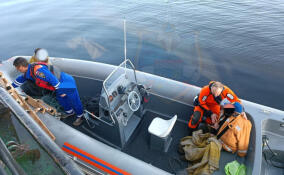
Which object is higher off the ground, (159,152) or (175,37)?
(175,37)

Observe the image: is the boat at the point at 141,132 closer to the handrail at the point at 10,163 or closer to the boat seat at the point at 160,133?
the boat seat at the point at 160,133

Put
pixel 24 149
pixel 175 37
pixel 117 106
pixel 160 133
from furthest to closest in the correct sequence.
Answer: pixel 175 37 < pixel 117 106 < pixel 160 133 < pixel 24 149

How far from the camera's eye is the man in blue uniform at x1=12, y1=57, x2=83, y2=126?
2.44 m

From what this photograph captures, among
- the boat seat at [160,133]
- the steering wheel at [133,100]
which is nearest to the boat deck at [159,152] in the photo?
the boat seat at [160,133]

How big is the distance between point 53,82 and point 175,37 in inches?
185

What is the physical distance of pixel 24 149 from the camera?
865 mm

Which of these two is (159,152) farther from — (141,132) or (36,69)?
(36,69)

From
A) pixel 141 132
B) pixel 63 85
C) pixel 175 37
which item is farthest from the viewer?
pixel 175 37

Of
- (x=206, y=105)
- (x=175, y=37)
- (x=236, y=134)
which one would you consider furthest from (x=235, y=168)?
(x=175, y=37)

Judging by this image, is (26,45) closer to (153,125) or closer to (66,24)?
(66,24)

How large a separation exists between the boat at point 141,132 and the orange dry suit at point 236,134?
89 mm

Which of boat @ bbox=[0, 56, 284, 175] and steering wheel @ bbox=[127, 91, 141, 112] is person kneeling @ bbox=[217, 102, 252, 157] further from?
steering wheel @ bbox=[127, 91, 141, 112]

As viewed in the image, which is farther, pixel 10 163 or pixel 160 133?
pixel 160 133

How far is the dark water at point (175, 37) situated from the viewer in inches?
186
